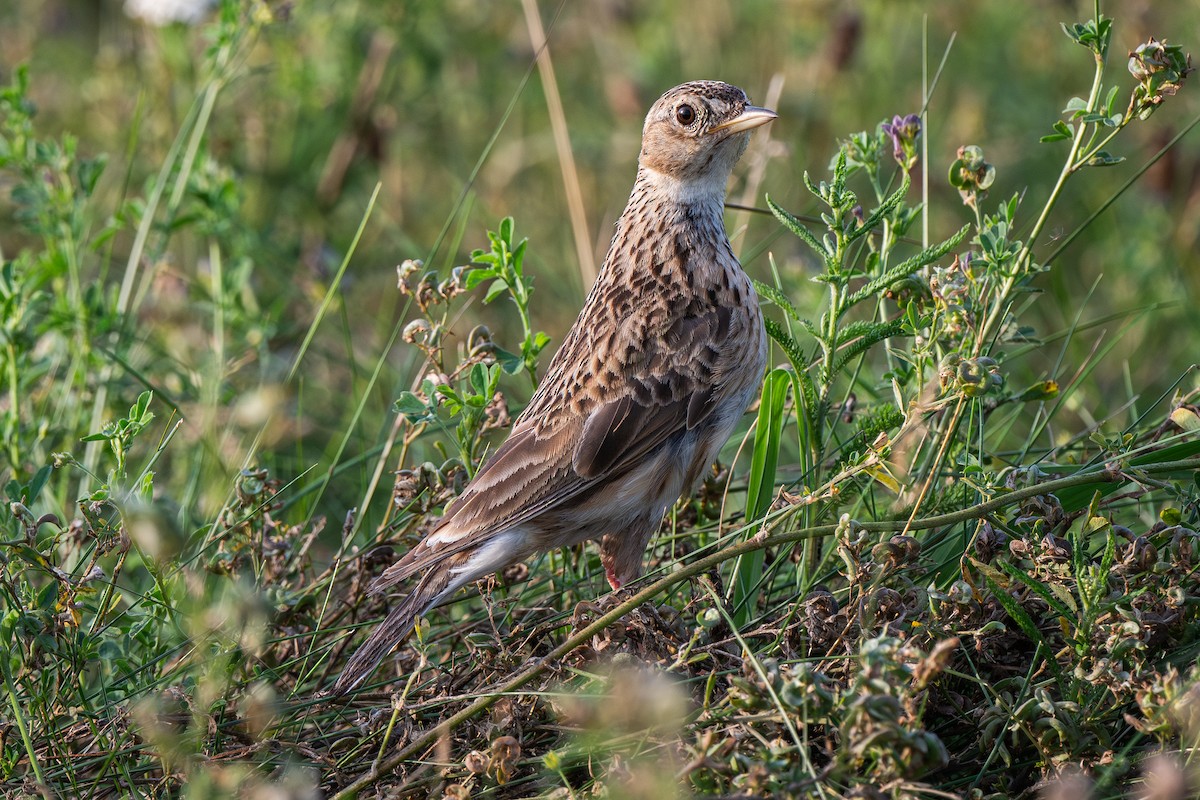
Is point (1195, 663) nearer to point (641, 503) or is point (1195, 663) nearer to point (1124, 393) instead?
point (641, 503)

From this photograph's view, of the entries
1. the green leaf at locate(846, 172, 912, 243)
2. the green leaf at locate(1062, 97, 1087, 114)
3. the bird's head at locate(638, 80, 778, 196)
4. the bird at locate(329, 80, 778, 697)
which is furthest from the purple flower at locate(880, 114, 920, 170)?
the bird's head at locate(638, 80, 778, 196)

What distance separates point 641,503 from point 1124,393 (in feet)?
8.61

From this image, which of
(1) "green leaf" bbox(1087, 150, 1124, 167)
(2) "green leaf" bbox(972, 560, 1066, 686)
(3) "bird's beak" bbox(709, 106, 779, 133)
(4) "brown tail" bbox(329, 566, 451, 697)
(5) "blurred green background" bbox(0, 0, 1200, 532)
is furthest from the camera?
(5) "blurred green background" bbox(0, 0, 1200, 532)

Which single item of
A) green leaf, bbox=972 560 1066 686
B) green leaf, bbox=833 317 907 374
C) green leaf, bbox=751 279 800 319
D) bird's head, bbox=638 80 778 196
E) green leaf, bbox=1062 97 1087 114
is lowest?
green leaf, bbox=972 560 1066 686

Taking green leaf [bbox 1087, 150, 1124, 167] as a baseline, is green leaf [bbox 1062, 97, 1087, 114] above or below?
above

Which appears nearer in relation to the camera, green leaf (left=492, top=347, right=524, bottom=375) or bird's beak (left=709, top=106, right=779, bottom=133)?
green leaf (left=492, top=347, right=524, bottom=375)

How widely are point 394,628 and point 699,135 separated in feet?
5.90

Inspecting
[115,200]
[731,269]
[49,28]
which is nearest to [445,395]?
[731,269]

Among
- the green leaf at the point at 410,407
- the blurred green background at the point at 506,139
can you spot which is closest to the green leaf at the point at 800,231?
the green leaf at the point at 410,407

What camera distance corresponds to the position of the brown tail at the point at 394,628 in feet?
10.5

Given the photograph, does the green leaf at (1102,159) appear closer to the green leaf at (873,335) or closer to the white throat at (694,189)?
the green leaf at (873,335)

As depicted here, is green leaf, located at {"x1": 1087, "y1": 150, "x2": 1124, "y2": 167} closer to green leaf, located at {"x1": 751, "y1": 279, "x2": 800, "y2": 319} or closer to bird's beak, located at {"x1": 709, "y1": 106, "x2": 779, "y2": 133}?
green leaf, located at {"x1": 751, "y1": 279, "x2": 800, "y2": 319}

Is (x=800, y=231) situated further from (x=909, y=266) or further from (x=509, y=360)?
(x=509, y=360)

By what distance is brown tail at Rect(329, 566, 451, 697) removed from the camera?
10.5ft
